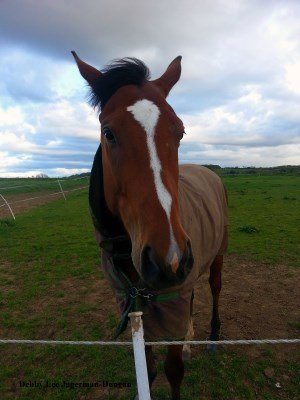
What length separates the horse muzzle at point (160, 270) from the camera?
1.45 metres

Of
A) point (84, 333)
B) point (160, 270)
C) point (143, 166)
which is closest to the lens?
point (160, 270)

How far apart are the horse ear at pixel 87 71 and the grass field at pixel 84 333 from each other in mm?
2822

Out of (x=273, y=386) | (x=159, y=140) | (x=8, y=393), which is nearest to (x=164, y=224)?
(x=159, y=140)

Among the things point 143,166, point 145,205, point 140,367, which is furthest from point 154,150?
point 140,367

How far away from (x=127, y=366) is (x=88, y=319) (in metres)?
1.24

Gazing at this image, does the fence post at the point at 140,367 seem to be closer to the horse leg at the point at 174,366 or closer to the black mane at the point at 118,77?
the horse leg at the point at 174,366

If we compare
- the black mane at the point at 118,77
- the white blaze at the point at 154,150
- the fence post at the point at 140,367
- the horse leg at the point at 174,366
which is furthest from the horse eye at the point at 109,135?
the horse leg at the point at 174,366

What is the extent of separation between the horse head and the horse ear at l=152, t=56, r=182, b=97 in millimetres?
75

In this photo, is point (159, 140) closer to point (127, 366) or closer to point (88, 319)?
point (127, 366)

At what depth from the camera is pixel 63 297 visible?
5.20 m

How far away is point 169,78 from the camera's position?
2.52 meters

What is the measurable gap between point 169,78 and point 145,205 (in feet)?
4.46

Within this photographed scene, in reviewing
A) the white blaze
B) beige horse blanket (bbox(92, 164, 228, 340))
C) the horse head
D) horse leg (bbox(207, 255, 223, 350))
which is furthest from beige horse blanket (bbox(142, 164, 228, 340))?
the white blaze

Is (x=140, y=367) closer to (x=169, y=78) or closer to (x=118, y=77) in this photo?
(x=118, y=77)
